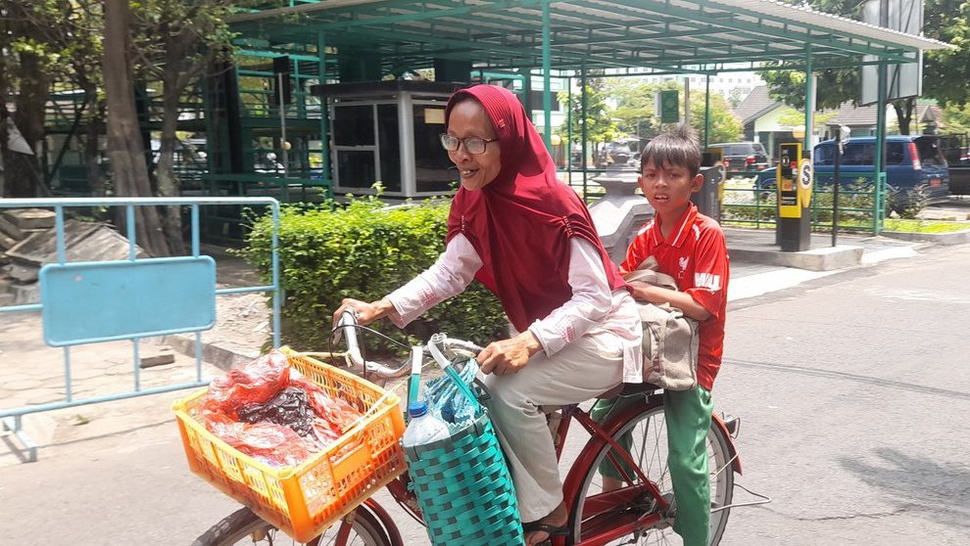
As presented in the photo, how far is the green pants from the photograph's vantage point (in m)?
2.98

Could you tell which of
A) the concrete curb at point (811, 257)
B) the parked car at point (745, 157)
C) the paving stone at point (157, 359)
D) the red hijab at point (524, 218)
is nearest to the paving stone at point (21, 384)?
the paving stone at point (157, 359)

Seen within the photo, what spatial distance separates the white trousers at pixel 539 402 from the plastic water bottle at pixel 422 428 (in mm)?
354

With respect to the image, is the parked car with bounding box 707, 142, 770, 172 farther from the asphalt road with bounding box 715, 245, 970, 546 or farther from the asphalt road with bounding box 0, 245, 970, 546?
the asphalt road with bounding box 0, 245, 970, 546

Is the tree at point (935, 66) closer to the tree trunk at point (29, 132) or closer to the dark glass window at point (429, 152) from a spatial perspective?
the dark glass window at point (429, 152)

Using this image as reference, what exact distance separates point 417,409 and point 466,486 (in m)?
0.25

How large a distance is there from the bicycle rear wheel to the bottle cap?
854 millimetres

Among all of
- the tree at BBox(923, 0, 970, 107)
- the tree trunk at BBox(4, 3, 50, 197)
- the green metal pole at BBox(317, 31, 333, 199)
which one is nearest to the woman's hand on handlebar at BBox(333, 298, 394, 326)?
the green metal pole at BBox(317, 31, 333, 199)

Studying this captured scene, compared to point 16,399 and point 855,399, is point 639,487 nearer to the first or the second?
point 855,399

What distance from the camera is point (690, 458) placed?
2.97 metres

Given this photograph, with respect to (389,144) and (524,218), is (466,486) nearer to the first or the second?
(524,218)

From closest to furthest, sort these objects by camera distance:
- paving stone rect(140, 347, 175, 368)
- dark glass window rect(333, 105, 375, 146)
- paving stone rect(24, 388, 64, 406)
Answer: paving stone rect(24, 388, 64, 406) → paving stone rect(140, 347, 175, 368) → dark glass window rect(333, 105, 375, 146)

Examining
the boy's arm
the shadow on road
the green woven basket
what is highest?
the boy's arm

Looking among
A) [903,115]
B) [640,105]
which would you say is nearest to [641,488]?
[903,115]

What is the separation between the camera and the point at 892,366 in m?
6.50
